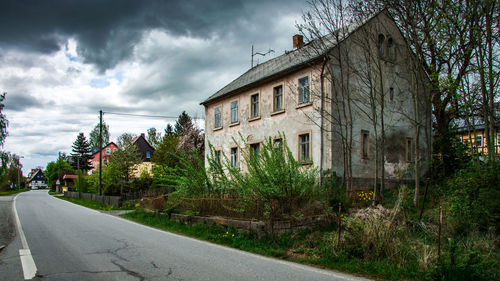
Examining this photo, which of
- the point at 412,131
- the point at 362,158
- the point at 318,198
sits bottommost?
the point at 318,198

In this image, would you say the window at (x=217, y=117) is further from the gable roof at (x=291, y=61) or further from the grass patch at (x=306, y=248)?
the grass patch at (x=306, y=248)

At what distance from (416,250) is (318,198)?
180 inches

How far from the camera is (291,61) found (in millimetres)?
22078

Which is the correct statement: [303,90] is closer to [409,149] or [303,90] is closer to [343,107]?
[343,107]

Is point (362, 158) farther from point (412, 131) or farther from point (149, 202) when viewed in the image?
point (149, 202)

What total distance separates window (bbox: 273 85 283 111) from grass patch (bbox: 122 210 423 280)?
35.7 ft

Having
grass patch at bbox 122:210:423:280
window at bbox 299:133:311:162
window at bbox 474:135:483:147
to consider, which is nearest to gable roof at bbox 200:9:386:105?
window at bbox 299:133:311:162

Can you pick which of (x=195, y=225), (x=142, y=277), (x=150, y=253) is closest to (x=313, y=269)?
(x=142, y=277)

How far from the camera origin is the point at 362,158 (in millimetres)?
19453

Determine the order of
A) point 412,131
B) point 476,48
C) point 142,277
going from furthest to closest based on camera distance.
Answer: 1. point 412,131
2. point 476,48
3. point 142,277

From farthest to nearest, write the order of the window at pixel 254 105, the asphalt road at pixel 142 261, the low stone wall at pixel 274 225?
the window at pixel 254 105
the low stone wall at pixel 274 225
the asphalt road at pixel 142 261

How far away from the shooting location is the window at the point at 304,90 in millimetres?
19766

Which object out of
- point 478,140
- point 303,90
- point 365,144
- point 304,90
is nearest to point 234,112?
point 303,90

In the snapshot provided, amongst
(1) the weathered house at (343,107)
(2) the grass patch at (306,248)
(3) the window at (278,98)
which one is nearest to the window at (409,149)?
(1) the weathered house at (343,107)
